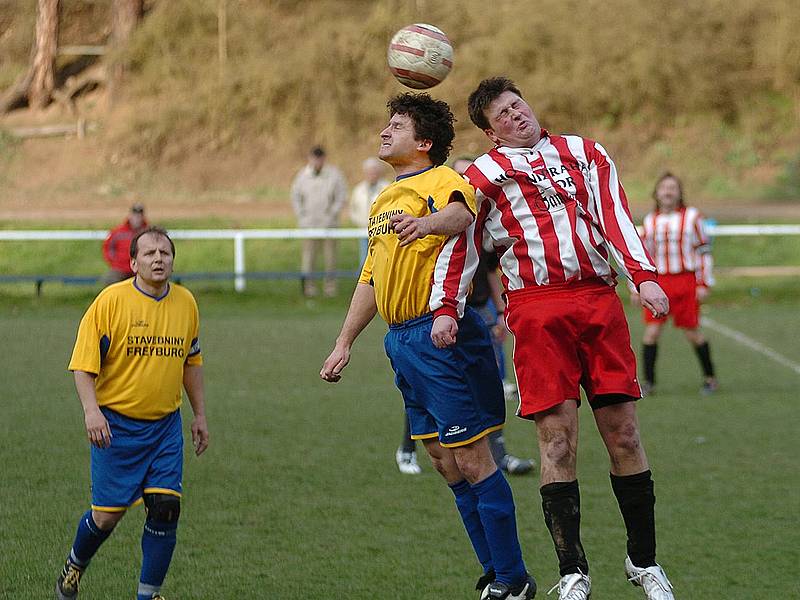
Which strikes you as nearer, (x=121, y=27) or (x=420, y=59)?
(x=420, y=59)

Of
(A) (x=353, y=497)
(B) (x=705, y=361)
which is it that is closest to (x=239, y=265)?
(B) (x=705, y=361)

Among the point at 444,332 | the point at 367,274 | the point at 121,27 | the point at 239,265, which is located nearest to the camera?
the point at 444,332

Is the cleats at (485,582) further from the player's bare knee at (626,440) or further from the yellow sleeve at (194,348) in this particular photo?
the yellow sleeve at (194,348)

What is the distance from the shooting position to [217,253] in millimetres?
24750

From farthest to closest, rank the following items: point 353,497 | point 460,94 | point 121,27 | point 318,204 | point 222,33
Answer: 1. point 222,33
2. point 121,27
3. point 460,94
4. point 318,204
5. point 353,497

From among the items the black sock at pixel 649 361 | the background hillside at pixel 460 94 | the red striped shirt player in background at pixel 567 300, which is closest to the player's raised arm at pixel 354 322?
the red striped shirt player in background at pixel 567 300

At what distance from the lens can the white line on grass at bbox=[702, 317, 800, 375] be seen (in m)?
13.9

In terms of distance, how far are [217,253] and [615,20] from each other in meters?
17.3

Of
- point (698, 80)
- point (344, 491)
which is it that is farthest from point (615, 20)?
point (344, 491)

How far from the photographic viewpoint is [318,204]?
67.1 feet

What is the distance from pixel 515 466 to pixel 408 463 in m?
0.68

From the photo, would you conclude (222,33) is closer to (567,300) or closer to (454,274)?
(454,274)

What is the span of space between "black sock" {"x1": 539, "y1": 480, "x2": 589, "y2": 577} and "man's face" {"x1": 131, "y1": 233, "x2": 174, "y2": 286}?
1.76m

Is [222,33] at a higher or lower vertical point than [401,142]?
higher
